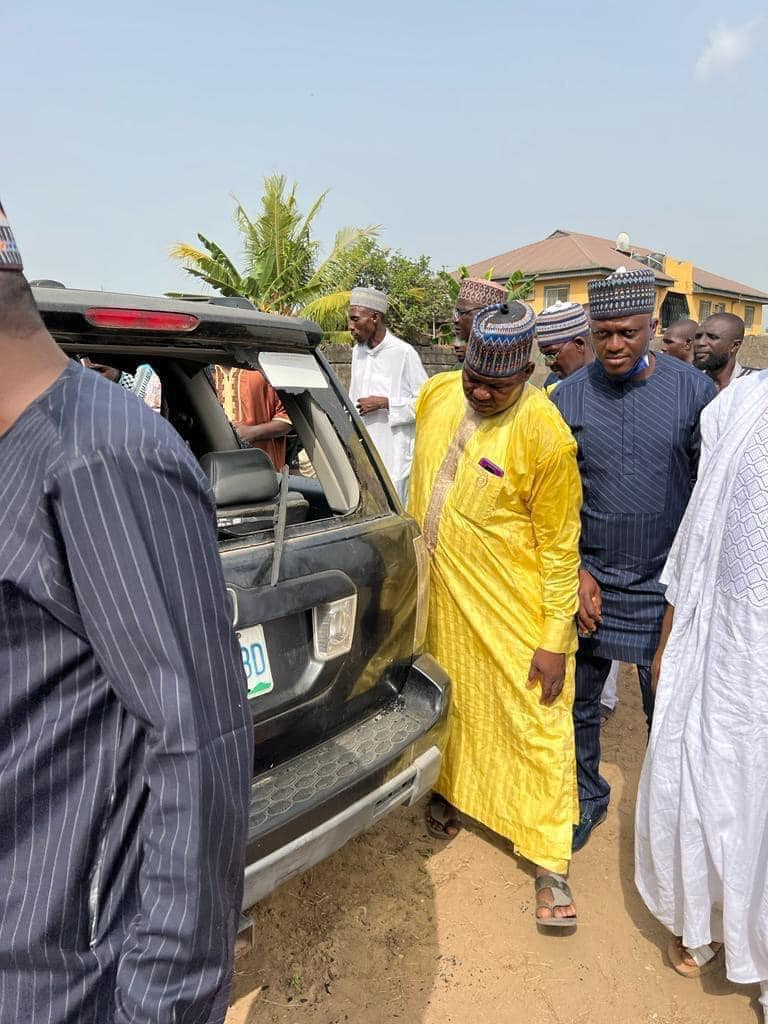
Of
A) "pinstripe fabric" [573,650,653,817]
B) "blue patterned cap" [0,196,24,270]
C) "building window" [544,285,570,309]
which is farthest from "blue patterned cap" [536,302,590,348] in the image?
"building window" [544,285,570,309]

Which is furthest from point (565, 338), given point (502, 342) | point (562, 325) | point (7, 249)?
point (7, 249)

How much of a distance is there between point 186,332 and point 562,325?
2.62 meters

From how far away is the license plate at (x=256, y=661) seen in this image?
1.91 metres

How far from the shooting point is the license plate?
6.26 ft

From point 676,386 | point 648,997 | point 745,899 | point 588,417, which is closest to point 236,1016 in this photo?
point 648,997

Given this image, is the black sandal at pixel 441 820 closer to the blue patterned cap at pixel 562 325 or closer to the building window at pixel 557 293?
the blue patterned cap at pixel 562 325

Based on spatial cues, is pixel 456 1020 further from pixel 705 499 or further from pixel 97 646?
pixel 97 646

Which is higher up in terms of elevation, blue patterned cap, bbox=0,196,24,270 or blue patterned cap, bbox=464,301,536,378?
blue patterned cap, bbox=0,196,24,270

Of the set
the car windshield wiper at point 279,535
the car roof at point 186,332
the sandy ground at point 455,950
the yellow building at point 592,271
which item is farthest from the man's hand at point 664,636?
the yellow building at point 592,271

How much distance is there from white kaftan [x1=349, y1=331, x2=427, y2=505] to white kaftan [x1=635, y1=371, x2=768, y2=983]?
3322 mm

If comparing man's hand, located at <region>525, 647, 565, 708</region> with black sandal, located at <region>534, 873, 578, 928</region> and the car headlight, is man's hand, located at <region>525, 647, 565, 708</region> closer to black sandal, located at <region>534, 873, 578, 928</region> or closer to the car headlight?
black sandal, located at <region>534, 873, 578, 928</region>

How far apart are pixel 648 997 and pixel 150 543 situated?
2.31 meters

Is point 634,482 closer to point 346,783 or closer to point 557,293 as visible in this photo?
point 346,783

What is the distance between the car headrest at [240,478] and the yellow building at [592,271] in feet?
91.2
